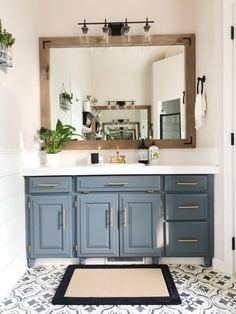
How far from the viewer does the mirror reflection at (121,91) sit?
291cm

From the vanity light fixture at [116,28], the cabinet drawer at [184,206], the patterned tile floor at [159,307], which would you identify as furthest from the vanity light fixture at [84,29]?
the patterned tile floor at [159,307]

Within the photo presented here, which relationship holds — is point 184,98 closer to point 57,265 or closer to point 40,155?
point 40,155

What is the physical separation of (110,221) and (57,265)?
2.07 feet

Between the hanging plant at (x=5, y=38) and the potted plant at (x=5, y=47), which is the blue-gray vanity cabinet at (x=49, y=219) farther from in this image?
the hanging plant at (x=5, y=38)

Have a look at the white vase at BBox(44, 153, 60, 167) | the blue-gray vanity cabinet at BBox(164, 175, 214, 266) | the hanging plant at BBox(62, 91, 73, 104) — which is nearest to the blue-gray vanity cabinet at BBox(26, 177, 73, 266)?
the white vase at BBox(44, 153, 60, 167)

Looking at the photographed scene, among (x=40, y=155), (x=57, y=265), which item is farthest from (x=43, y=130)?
(x=57, y=265)

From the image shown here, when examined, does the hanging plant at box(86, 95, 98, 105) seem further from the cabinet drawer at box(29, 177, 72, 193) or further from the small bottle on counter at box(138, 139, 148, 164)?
the cabinet drawer at box(29, 177, 72, 193)

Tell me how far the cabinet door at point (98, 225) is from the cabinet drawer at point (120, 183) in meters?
0.07

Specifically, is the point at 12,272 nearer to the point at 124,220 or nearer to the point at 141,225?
the point at 124,220

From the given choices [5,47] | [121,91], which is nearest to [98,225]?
[121,91]

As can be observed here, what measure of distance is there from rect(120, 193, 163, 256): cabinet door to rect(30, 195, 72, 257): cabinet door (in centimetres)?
47

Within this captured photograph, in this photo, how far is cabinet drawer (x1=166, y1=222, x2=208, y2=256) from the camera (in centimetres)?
243

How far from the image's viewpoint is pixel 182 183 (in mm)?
2438

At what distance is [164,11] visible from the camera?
2896mm
